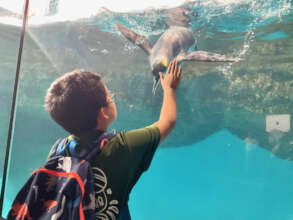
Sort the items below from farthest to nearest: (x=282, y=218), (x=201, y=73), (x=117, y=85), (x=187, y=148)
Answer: (x=187, y=148) < (x=117, y=85) < (x=201, y=73) < (x=282, y=218)

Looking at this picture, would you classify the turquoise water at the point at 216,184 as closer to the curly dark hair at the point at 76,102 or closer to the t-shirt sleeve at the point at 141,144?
the t-shirt sleeve at the point at 141,144

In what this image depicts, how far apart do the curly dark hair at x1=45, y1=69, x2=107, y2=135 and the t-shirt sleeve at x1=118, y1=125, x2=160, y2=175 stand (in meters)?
0.23

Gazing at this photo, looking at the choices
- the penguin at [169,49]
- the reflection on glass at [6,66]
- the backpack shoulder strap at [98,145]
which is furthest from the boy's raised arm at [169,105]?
the reflection on glass at [6,66]

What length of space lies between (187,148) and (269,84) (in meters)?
2.09

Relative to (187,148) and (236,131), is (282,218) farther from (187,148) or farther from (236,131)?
(187,148)

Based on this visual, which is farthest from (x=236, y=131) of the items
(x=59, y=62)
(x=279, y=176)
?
(x=59, y=62)

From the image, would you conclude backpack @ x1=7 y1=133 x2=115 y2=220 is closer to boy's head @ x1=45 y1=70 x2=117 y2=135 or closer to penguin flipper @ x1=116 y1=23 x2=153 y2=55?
boy's head @ x1=45 y1=70 x2=117 y2=135

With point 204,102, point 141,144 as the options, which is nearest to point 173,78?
point 141,144

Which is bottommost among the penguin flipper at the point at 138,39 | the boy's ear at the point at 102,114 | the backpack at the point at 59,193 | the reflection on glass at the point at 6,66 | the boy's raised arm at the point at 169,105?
the reflection on glass at the point at 6,66

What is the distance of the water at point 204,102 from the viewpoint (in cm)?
326

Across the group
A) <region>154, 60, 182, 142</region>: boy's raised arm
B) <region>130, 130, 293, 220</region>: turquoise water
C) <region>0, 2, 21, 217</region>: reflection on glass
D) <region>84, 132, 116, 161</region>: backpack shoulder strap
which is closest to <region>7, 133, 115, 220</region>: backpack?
<region>84, 132, 116, 161</region>: backpack shoulder strap

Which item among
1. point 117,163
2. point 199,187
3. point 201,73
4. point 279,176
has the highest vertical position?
point 117,163

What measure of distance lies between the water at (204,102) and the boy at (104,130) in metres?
2.20

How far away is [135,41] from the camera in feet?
14.8
